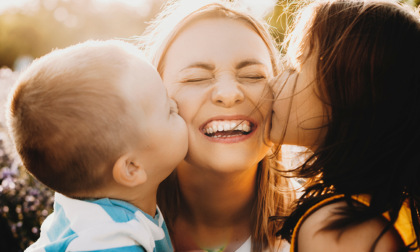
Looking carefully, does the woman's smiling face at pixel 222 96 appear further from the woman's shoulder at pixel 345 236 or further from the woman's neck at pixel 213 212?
the woman's shoulder at pixel 345 236

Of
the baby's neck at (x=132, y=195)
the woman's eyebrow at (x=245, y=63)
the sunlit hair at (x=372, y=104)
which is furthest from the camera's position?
the woman's eyebrow at (x=245, y=63)

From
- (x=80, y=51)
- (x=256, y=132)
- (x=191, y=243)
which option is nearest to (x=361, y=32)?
(x=256, y=132)

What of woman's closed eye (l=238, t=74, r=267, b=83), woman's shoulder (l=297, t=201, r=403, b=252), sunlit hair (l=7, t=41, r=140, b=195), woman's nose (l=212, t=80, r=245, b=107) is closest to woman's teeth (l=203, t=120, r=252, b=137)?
woman's nose (l=212, t=80, r=245, b=107)

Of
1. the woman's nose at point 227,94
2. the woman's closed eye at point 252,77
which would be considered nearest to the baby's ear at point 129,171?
the woman's nose at point 227,94

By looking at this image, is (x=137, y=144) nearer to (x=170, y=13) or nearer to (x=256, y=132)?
(x=256, y=132)

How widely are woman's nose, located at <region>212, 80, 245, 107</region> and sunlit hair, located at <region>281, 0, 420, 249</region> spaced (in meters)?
0.48

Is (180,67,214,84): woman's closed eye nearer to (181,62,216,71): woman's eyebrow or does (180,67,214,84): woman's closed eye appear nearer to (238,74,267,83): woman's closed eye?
(181,62,216,71): woman's eyebrow

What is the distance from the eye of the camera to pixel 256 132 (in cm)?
241

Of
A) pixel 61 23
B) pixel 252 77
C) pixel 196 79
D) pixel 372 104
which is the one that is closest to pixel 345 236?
pixel 372 104

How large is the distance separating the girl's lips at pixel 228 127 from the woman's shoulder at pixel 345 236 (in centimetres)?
76

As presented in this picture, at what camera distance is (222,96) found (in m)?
2.31

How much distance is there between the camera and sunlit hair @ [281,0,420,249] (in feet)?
6.03

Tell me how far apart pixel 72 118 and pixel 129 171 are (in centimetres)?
39

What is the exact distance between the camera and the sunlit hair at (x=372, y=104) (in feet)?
6.03
